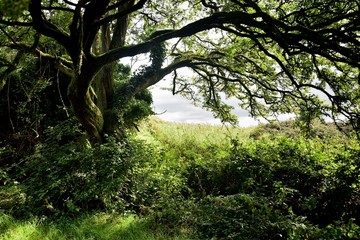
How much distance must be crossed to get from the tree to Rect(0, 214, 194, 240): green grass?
3.26m

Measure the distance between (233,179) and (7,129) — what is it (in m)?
9.27

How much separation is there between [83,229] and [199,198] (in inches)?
122

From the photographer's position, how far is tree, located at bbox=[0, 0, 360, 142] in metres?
6.32

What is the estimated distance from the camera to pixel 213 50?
38.4ft

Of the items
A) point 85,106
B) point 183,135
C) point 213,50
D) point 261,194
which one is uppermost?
point 213,50

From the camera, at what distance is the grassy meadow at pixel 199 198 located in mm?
5500

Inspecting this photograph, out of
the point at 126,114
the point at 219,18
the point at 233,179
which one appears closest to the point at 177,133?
the point at 126,114

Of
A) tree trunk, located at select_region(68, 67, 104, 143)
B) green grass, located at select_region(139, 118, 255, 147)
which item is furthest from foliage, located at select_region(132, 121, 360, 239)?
green grass, located at select_region(139, 118, 255, 147)

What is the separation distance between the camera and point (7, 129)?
1258 centimetres

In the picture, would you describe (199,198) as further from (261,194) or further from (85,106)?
(85,106)

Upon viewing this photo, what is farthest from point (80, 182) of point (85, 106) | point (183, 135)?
point (183, 135)

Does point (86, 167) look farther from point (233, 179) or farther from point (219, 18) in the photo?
point (219, 18)

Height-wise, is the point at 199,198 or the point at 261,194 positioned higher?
the point at 261,194

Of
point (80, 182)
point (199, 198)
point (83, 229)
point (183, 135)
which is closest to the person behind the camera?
point (83, 229)
